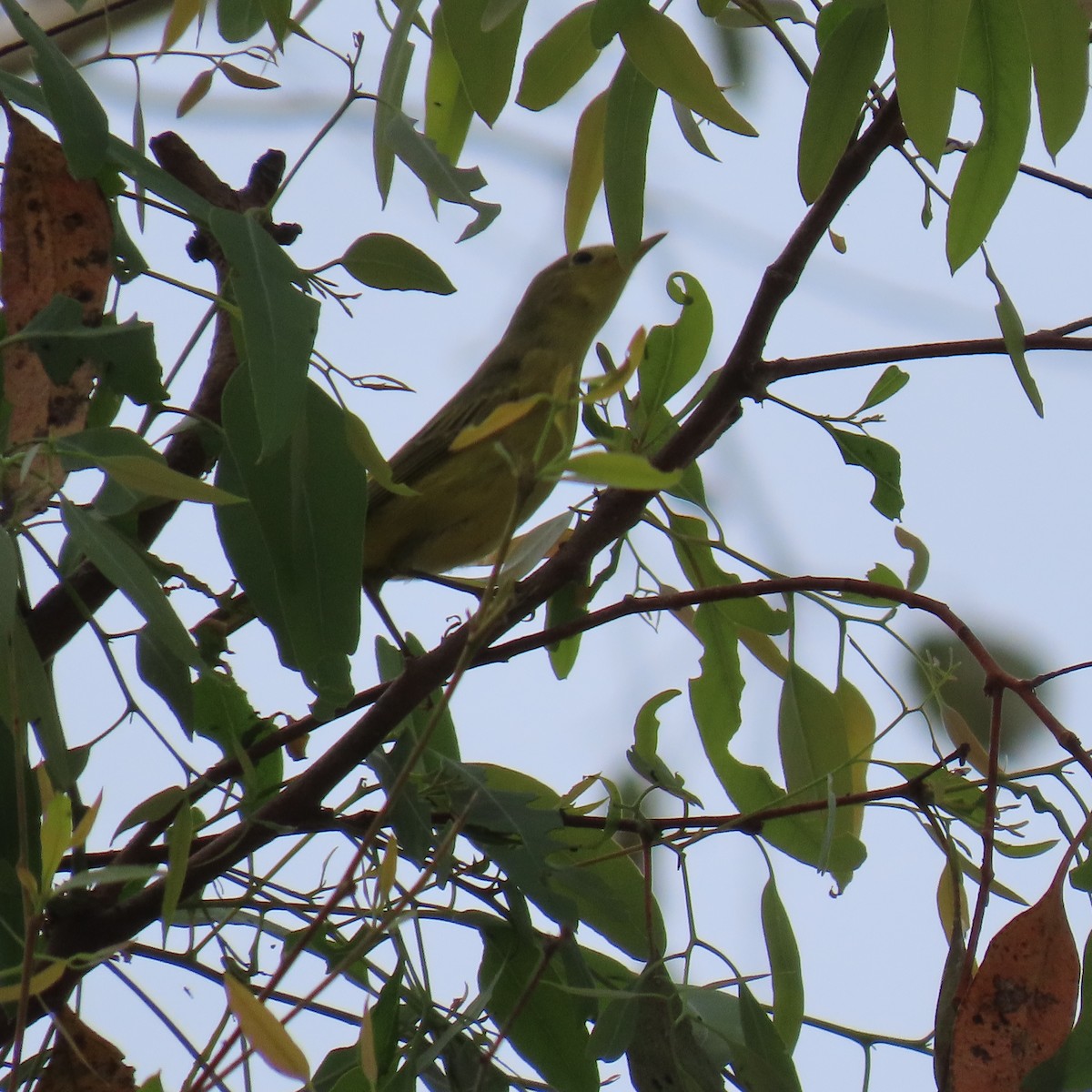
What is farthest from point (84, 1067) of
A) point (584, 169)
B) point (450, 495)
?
point (450, 495)

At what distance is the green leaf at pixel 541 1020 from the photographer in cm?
123

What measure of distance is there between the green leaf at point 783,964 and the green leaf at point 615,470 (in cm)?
67

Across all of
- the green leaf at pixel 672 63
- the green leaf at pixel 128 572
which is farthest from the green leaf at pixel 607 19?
the green leaf at pixel 128 572

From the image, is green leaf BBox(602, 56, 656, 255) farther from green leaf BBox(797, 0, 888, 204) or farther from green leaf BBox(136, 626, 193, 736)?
green leaf BBox(136, 626, 193, 736)

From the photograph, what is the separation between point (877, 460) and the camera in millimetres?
1322

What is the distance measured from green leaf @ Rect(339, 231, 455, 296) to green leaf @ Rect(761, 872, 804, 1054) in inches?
23.3

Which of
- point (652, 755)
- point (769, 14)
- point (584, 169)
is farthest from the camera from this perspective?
point (584, 169)

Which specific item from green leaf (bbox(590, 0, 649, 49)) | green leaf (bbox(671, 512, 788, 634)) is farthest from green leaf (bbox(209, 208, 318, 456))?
green leaf (bbox(671, 512, 788, 634))

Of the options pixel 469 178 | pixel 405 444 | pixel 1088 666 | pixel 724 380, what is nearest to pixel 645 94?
pixel 469 178

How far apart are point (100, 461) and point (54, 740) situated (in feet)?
0.94

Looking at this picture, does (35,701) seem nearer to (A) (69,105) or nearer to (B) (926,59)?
(A) (69,105)

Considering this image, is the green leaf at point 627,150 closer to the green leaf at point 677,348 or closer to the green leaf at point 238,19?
the green leaf at point 677,348

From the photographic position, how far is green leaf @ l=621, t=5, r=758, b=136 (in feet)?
Result: 3.48

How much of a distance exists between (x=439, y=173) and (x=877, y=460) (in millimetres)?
484
